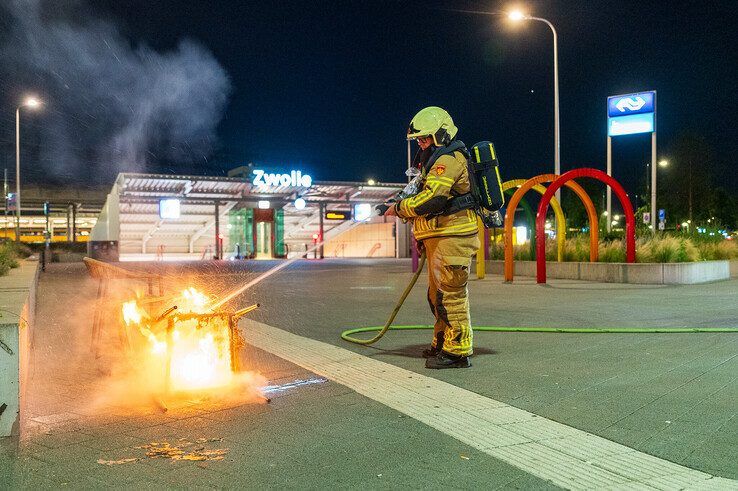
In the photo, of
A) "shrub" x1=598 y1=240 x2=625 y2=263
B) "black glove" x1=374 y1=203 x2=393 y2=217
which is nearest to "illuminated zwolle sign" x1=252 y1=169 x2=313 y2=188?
"shrub" x1=598 y1=240 x2=625 y2=263

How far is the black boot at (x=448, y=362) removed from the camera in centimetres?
590

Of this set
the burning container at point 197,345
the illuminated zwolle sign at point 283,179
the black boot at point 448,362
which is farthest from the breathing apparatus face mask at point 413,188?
the illuminated zwolle sign at point 283,179

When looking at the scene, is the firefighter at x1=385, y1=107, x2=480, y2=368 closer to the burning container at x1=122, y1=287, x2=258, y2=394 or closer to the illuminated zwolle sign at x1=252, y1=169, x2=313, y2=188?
the burning container at x1=122, y1=287, x2=258, y2=394

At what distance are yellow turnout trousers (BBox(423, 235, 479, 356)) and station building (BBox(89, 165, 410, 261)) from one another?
99.4 ft

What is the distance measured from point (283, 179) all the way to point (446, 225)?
37804 mm

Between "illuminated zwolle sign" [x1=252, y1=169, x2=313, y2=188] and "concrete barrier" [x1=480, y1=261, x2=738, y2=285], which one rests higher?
"illuminated zwolle sign" [x1=252, y1=169, x2=313, y2=188]

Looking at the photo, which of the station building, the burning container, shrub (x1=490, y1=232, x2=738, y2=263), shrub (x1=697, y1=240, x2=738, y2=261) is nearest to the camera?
the burning container

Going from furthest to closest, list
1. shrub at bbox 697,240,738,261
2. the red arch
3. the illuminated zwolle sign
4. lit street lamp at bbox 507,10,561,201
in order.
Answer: the illuminated zwolle sign
lit street lamp at bbox 507,10,561,201
shrub at bbox 697,240,738,261
the red arch

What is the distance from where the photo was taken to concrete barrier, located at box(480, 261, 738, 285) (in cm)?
1564

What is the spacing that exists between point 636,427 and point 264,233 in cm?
4519

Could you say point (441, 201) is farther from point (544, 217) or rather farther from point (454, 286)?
point (544, 217)

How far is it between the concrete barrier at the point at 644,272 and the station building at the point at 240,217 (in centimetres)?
1981

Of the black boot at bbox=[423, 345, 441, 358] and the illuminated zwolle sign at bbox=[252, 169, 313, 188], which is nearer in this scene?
the black boot at bbox=[423, 345, 441, 358]

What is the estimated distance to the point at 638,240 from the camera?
18.3 m
